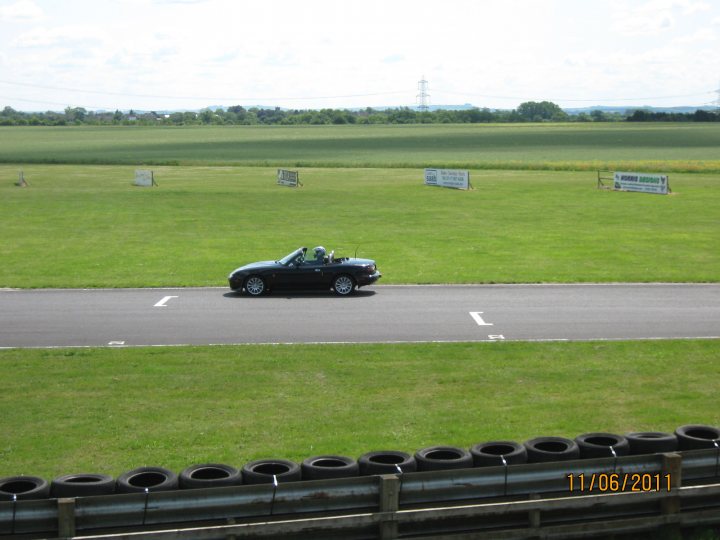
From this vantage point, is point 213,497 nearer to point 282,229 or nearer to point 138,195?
point 282,229

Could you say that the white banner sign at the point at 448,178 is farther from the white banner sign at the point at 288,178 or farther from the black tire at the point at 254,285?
the black tire at the point at 254,285

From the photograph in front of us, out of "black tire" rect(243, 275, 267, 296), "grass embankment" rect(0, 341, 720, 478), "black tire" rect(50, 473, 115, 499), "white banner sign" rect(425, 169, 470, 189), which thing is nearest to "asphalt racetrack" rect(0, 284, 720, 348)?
"black tire" rect(243, 275, 267, 296)

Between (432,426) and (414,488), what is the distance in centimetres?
511

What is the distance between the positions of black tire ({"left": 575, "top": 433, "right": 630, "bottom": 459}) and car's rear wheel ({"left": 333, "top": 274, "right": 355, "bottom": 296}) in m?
16.4

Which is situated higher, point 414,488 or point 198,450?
point 414,488

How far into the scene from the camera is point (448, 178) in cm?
6544

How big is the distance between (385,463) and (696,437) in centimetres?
390

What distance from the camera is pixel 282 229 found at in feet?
141

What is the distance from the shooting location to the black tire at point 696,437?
1107 centimetres

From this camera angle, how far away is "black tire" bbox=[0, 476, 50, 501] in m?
9.61

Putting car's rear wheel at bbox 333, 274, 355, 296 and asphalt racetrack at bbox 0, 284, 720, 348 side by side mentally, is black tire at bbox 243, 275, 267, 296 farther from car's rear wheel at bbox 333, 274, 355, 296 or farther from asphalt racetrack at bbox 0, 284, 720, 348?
car's rear wheel at bbox 333, 274, 355, 296

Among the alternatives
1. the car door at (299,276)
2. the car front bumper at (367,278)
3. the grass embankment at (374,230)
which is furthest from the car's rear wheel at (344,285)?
the grass embankment at (374,230)

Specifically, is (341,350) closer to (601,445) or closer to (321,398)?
(321,398)

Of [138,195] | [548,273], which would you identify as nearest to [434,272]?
[548,273]
